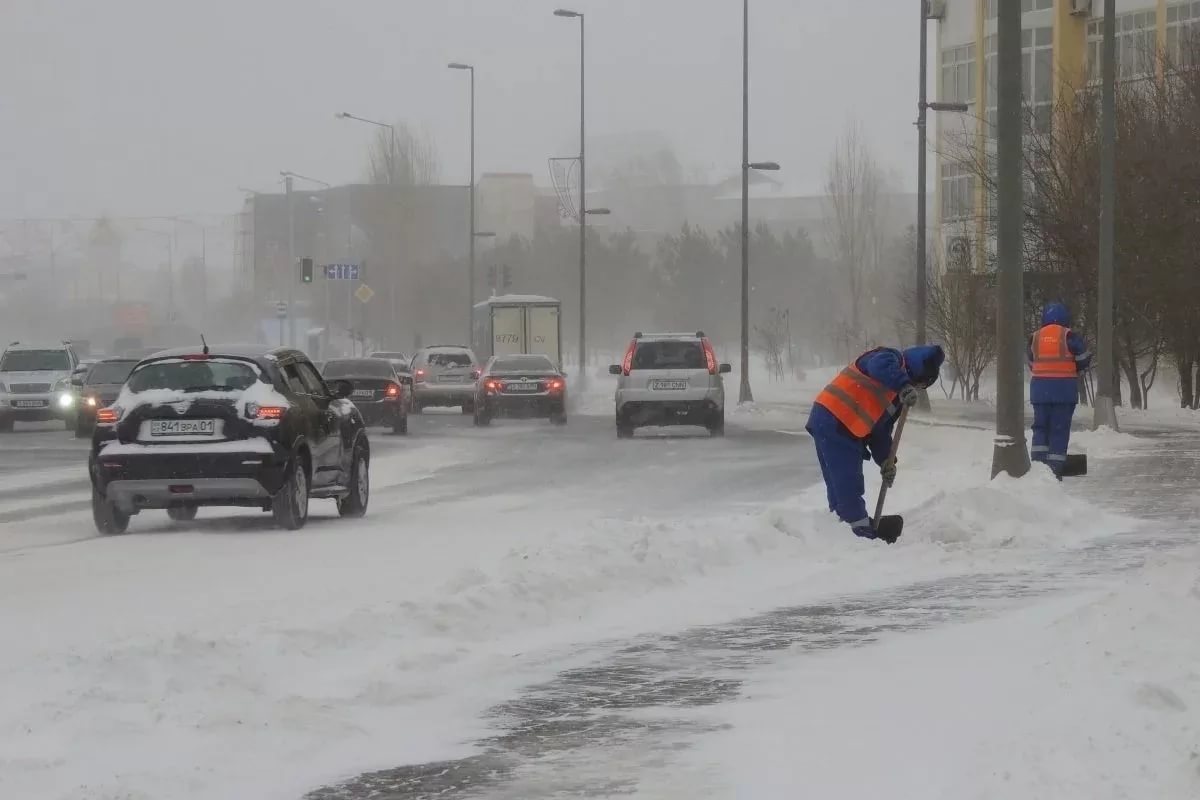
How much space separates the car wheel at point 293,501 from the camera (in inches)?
640

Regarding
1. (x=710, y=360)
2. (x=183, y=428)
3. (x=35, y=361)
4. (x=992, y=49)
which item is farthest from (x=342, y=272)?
(x=183, y=428)

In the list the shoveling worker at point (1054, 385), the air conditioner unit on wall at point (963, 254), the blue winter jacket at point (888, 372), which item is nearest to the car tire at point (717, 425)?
the air conditioner unit on wall at point (963, 254)

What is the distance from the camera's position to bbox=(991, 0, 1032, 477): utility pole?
17266 mm

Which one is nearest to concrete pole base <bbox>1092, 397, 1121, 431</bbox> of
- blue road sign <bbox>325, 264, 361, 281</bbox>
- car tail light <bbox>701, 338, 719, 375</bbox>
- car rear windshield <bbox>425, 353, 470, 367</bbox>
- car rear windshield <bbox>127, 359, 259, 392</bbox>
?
car tail light <bbox>701, 338, 719, 375</bbox>

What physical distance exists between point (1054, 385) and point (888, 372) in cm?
597

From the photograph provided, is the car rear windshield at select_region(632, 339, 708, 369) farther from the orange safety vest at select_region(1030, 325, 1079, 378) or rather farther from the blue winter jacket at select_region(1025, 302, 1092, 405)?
the blue winter jacket at select_region(1025, 302, 1092, 405)

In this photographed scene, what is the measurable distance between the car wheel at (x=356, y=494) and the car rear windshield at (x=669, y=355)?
15.0 m

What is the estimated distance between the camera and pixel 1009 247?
Result: 17.3 meters

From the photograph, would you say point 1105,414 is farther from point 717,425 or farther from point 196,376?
point 196,376

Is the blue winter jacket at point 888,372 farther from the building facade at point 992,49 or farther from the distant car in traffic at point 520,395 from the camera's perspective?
the building facade at point 992,49

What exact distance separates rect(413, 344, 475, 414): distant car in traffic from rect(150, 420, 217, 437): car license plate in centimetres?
2981

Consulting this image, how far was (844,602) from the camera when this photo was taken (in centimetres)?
1114

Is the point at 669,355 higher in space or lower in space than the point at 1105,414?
higher

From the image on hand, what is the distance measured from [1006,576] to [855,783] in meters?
6.19
